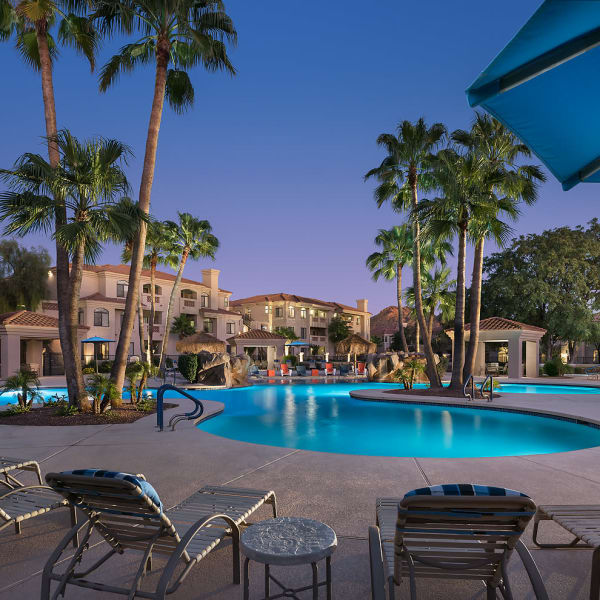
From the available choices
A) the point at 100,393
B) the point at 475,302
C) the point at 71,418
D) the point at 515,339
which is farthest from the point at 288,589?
the point at 515,339

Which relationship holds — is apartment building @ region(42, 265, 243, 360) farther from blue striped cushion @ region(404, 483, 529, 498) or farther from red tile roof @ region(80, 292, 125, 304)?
blue striped cushion @ region(404, 483, 529, 498)

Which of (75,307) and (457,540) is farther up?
(75,307)

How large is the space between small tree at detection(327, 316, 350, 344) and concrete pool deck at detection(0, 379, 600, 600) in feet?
148

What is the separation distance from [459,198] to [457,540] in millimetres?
15003

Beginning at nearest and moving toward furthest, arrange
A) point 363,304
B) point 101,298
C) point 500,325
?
1. point 500,325
2. point 101,298
3. point 363,304

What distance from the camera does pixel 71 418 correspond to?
10.1 metres

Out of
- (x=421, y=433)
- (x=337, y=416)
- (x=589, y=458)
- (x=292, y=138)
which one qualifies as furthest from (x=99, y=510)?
(x=292, y=138)

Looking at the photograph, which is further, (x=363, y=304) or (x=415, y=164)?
(x=363, y=304)

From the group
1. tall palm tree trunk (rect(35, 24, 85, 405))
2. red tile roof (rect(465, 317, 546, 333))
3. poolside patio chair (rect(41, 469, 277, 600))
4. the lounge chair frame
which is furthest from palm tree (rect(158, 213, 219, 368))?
the lounge chair frame

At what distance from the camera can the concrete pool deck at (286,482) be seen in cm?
311

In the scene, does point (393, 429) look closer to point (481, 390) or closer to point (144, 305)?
point (481, 390)

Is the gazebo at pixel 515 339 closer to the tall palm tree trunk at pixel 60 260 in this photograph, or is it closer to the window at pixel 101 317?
the tall palm tree trunk at pixel 60 260

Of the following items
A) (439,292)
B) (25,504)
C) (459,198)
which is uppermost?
(459,198)

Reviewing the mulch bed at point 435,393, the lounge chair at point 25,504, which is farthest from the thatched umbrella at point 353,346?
the lounge chair at point 25,504
